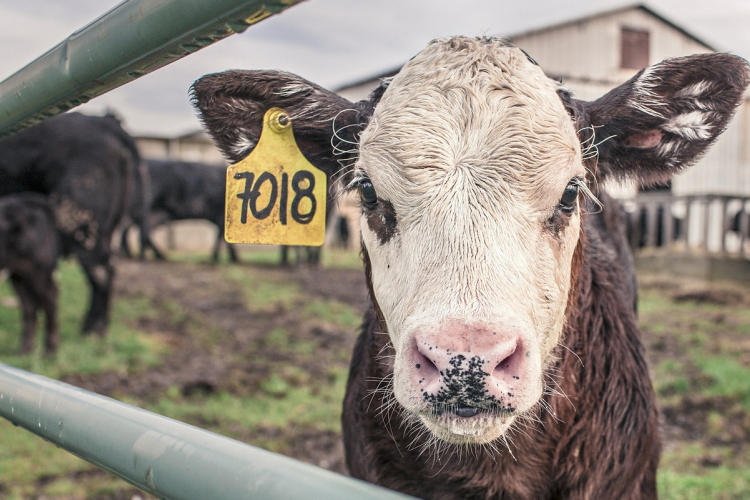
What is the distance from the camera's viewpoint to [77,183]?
247 inches

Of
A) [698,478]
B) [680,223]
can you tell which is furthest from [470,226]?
[680,223]

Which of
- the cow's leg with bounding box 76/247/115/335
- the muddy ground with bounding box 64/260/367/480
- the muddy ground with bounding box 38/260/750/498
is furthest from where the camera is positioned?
the cow's leg with bounding box 76/247/115/335

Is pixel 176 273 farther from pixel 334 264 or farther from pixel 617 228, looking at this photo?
pixel 617 228

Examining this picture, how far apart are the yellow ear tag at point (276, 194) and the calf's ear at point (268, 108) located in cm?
5

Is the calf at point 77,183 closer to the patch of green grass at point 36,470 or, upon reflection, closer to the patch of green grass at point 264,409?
the patch of green grass at point 264,409

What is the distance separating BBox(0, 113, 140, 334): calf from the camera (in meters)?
6.21

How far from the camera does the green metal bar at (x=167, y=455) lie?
0.72m

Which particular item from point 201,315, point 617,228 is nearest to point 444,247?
point 617,228

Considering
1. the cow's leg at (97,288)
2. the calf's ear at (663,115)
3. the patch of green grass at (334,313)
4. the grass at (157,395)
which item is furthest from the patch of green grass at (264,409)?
the calf's ear at (663,115)

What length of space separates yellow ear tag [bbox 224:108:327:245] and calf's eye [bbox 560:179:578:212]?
727 mm

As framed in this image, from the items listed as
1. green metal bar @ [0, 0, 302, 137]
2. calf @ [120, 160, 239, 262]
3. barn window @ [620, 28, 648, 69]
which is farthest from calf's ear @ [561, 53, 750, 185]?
barn window @ [620, 28, 648, 69]

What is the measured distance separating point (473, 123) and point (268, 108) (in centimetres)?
71

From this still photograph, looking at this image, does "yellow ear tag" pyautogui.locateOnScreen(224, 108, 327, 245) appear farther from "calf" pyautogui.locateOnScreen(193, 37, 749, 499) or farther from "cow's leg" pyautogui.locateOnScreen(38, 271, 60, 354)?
"cow's leg" pyautogui.locateOnScreen(38, 271, 60, 354)

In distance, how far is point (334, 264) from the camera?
13.2 metres
